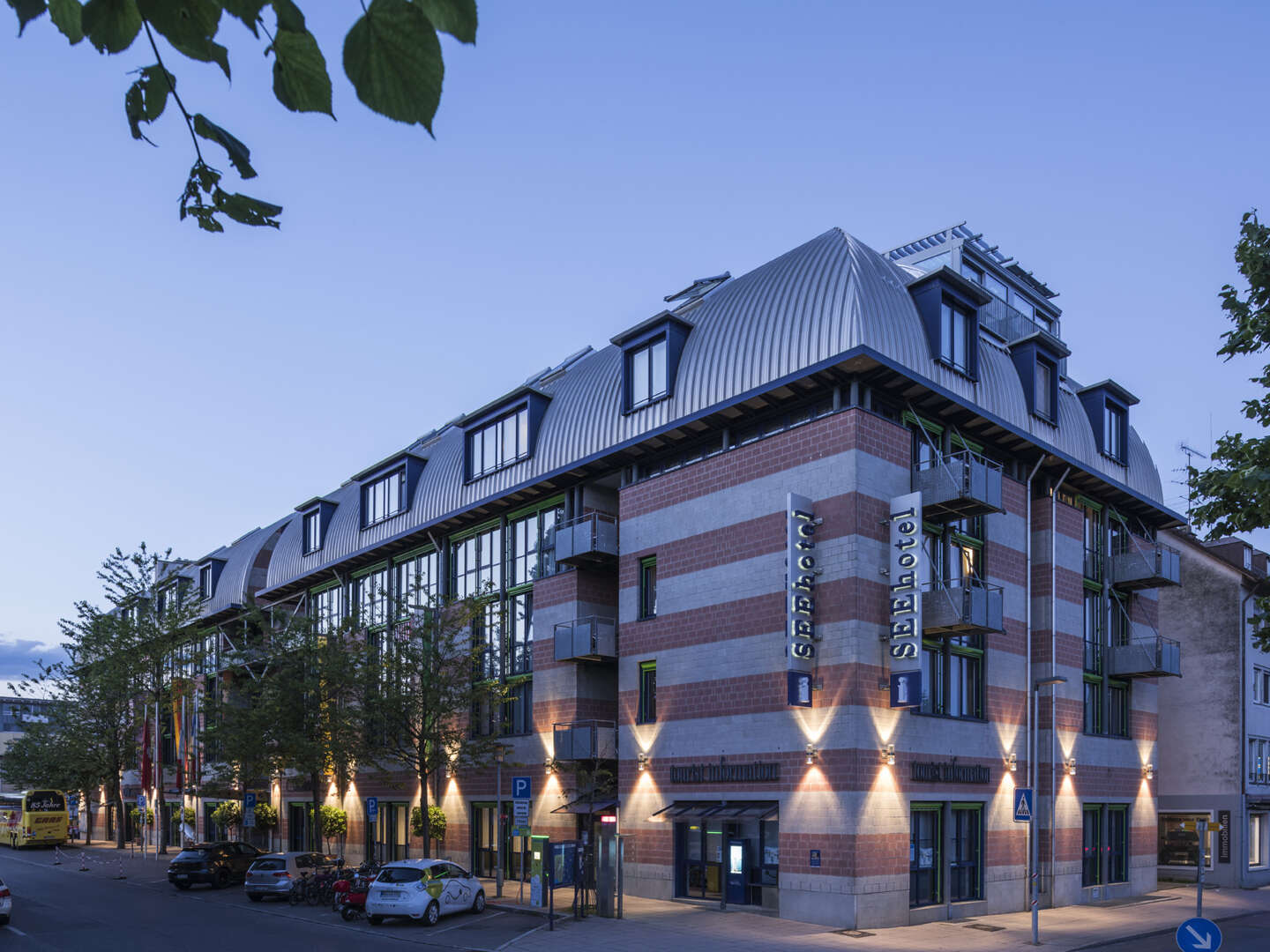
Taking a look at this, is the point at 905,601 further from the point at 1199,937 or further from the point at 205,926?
the point at 205,926

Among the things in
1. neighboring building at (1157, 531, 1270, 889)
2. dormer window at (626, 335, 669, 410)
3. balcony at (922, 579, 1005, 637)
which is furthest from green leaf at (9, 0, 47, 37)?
neighboring building at (1157, 531, 1270, 889)

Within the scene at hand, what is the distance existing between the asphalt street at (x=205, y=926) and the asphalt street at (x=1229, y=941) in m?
14.6

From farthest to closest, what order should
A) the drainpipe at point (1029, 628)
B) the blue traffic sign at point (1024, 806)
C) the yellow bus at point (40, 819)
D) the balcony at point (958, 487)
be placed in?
the yellow bus at point (40, 819) < the drainpipe at point (1029, 628) < the balcony at point (958, 487) < the blue traffic sign at point (1024, 806)

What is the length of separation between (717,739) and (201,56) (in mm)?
30963

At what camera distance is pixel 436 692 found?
3938 cm

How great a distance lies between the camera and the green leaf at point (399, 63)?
2.51 meters

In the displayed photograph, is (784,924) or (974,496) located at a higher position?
(974,496)

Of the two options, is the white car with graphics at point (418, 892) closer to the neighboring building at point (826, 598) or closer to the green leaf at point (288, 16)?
the neighboring building at point (826, 598)

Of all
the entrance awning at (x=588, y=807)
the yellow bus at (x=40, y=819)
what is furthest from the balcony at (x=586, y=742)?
the yellow bus at (x=40, y=819)

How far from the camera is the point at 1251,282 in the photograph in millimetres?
18359

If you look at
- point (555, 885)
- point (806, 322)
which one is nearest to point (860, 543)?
point (806, 322)

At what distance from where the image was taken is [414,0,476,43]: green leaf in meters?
2.48

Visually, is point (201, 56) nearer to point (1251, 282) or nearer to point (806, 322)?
point (1251, 282)

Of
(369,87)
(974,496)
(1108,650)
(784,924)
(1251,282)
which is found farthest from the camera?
(1108,650)
